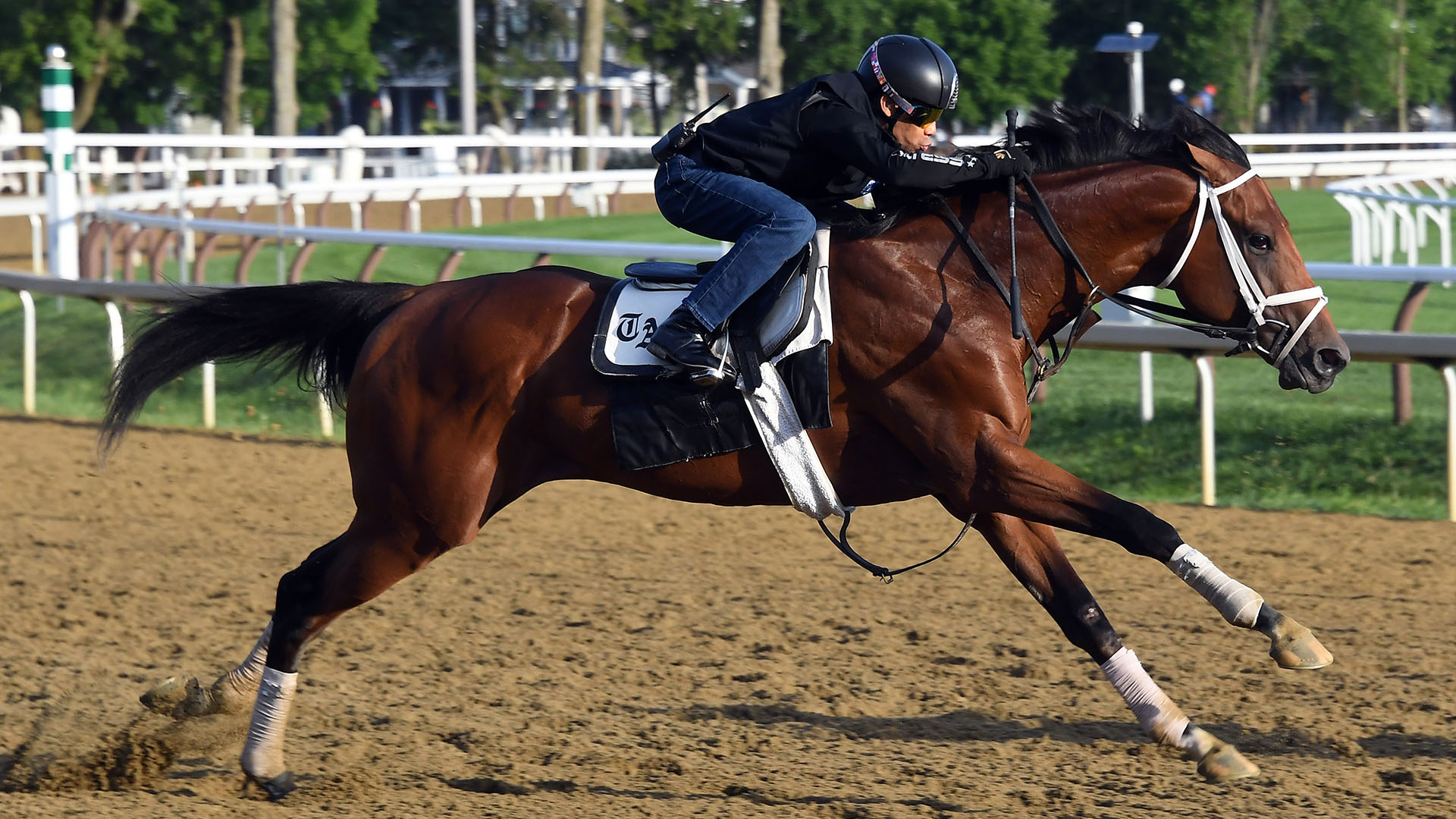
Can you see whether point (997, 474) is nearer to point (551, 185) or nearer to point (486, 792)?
point (486, 792)

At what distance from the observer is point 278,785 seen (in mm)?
4223

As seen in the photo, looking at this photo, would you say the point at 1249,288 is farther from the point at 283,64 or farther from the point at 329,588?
the point at 283,64

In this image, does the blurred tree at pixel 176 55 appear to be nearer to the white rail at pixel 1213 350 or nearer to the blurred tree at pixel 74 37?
the blurred tree at pixel 74 37

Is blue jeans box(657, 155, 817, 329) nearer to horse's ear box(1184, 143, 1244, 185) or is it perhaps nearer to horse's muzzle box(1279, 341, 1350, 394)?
horse's ear box(1184, 143, 1244, 185)

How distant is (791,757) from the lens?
443 cm

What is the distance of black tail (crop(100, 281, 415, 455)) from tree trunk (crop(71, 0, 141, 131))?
84.7 ft

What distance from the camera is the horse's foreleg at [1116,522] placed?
3812 mm

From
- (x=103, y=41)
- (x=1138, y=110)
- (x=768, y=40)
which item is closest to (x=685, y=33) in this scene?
(x=768, y=40)

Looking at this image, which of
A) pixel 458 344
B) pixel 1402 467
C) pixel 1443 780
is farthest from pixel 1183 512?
pixel 458 344

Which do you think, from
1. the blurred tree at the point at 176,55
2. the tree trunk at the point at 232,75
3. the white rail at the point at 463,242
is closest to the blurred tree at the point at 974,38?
the blurred tree at the point at 176,55

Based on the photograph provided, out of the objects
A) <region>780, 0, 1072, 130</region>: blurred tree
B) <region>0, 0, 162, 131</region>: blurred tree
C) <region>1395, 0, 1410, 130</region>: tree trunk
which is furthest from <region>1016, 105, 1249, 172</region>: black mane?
<region>1395, 0, 1410, 130</region>: tree trunk

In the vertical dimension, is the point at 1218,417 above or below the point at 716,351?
below

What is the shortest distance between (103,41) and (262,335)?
26164 mm

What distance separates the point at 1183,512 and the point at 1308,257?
Result: 8951 mm
